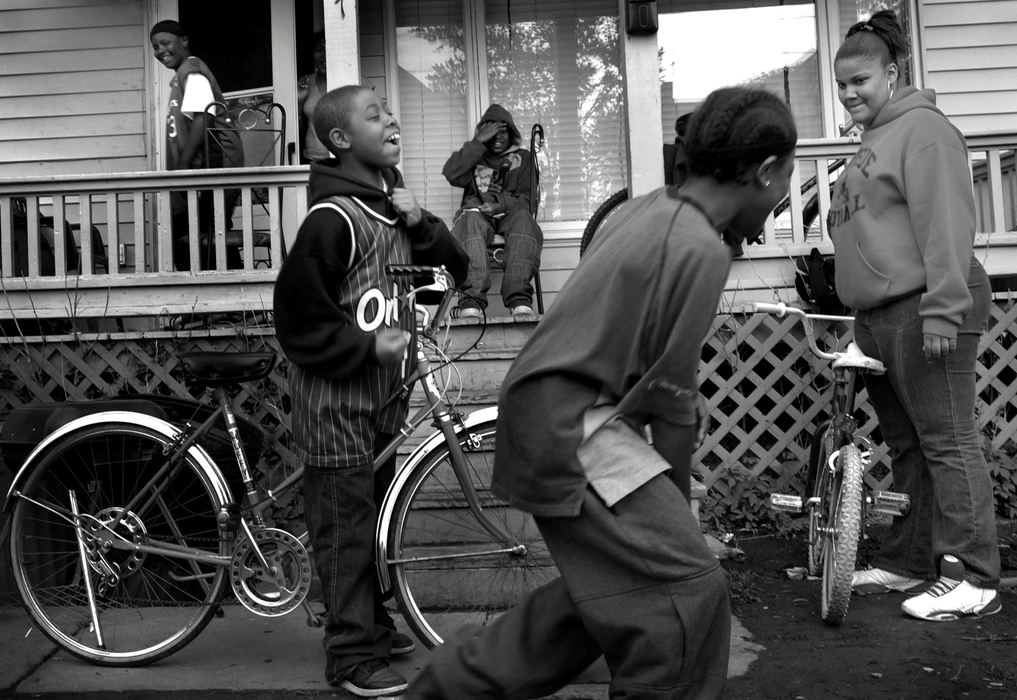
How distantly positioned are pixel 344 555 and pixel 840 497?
1.94m

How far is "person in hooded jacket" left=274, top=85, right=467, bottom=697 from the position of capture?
3.38 metres

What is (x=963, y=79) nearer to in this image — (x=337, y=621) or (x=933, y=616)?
(x=933, y=616)

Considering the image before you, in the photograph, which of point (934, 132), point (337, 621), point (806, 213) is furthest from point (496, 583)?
point (806, 213)

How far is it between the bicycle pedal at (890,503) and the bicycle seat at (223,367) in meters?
2.46

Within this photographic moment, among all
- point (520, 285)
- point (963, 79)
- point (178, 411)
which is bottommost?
point (178, 411)

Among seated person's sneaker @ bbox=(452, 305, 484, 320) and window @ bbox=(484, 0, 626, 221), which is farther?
window @ bbox=(484, 0, 626, 221)

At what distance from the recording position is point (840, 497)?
423 centimetres

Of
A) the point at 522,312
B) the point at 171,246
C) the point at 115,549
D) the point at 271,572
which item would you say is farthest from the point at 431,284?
the point at 171,246

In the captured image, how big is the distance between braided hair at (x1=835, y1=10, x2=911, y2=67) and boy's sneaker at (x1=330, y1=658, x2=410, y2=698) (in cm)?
295

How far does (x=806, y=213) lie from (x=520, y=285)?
233cm

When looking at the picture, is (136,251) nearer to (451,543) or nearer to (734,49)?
(451,543)

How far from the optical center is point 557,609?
2.29 meters

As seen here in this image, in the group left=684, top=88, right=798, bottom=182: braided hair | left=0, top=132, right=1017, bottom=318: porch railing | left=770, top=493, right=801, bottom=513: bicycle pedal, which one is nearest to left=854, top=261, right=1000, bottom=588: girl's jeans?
left=770, top=493, right=801, bottom=513: bicycle pedal

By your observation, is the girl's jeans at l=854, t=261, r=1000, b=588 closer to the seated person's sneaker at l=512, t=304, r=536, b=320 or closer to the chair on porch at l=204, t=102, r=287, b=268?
the seated person's sneaker at l=512, t=304, r=536, b=320
